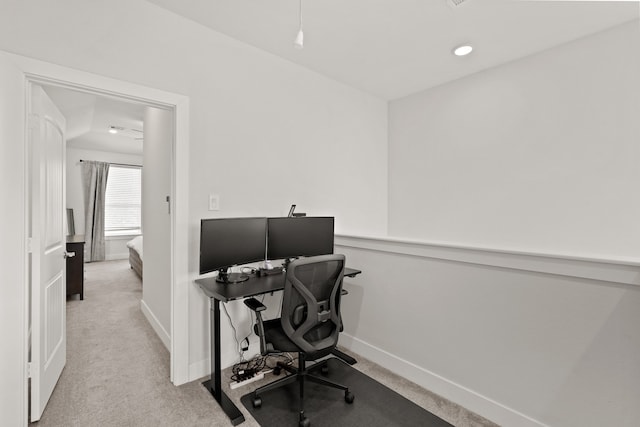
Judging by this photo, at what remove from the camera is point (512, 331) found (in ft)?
5.98

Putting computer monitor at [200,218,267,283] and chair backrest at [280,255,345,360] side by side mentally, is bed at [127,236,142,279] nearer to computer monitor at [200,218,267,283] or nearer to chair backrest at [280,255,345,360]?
computer monitor at [200,218,267,283]

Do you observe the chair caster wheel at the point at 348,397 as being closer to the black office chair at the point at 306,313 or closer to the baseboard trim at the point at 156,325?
the black office chair at the point at 306,313

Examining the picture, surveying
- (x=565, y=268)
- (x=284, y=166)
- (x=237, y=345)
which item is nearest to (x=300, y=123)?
(x=284, y=166)

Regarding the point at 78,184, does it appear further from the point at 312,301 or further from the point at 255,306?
the point at 312,301

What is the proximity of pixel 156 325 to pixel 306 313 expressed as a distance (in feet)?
6.83

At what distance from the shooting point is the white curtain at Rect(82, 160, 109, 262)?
6.76 metres

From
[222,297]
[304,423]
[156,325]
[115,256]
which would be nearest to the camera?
[304,423]

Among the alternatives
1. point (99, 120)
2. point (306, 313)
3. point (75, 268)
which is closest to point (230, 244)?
point (306, 313)

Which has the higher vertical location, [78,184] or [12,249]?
[78,184]

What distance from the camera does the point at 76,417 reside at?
1.91 meters

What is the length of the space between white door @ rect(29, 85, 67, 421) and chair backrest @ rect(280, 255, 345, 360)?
1.49 metres

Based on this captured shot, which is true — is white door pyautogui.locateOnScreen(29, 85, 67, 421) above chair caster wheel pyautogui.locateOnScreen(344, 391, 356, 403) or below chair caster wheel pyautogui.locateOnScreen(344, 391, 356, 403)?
above

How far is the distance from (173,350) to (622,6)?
13.3ft

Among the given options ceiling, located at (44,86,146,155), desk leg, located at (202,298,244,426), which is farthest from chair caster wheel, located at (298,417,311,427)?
ceiling, located at (44,86,146,155)
